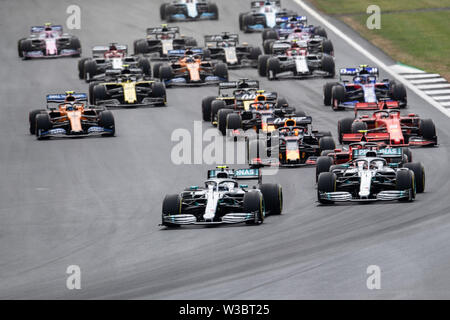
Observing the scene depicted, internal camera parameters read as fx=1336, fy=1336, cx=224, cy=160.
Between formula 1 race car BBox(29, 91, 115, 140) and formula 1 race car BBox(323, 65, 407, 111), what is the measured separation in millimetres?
10131

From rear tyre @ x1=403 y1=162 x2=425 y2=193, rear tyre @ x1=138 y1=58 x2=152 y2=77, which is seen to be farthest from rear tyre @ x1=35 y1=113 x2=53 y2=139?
rear tyre @ x1=403 y1=162 x2=425 y2=193

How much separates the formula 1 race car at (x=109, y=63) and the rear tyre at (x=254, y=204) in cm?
2932

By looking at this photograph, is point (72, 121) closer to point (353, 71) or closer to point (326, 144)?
point (326, 144)

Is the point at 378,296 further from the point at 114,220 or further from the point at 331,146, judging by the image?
the point at 331,146

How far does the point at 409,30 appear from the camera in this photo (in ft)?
255

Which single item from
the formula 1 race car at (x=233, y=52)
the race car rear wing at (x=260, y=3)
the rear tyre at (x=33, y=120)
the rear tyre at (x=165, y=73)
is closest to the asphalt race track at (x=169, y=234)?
the rear tyre at (x=33, y=120)

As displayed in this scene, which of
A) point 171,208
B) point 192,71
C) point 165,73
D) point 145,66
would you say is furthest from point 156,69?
point 171,208

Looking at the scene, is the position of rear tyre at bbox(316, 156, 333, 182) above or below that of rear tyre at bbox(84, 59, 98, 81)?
below

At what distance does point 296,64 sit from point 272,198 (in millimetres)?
28542

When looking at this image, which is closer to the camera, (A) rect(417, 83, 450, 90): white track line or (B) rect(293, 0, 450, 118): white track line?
(B) rect(293, 0, 450, 118): white track line

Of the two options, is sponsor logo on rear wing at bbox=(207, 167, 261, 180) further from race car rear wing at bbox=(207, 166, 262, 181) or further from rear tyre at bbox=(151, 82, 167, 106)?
rear tyre at bbox=(151, 82, 167, 106)

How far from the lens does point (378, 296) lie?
92.3 feet

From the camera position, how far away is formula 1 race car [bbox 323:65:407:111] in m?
56.2
